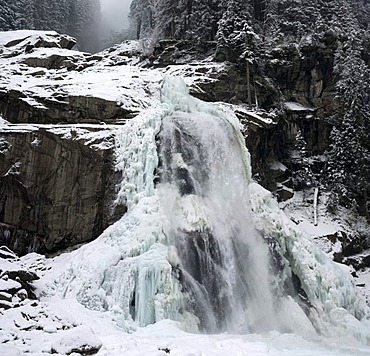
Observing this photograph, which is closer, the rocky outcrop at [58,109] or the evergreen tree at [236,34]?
the rocky outcrop at [58,109]

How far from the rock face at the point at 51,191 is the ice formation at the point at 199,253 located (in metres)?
1.11

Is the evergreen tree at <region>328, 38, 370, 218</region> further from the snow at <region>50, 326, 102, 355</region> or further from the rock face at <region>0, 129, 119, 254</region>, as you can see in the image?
the snow at <region>50, 326, 102, 355</region>

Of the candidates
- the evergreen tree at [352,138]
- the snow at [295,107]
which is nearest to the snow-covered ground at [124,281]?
the evergreen tree at [352,138]

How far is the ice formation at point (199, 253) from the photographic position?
1162 centimetres

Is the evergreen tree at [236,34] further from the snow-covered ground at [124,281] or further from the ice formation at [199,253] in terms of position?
the ice formation at [199,253]

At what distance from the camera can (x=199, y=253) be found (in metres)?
13.4

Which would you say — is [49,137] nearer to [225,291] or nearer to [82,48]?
[225,291]

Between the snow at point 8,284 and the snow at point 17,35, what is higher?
the snow at point 17,35

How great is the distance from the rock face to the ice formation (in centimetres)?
111

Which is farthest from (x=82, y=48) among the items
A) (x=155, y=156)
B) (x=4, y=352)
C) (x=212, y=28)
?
(x=4, y=352)

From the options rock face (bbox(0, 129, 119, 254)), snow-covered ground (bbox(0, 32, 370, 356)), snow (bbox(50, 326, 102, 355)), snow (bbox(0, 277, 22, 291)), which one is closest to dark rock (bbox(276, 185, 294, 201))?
snow-covered ground (bbox(0, 32, 370, 356))

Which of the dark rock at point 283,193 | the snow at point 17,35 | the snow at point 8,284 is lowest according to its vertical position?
the dark rock at point 283,193

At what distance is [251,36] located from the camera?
1077 inches

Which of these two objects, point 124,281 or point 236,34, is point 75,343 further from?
point 236,34
